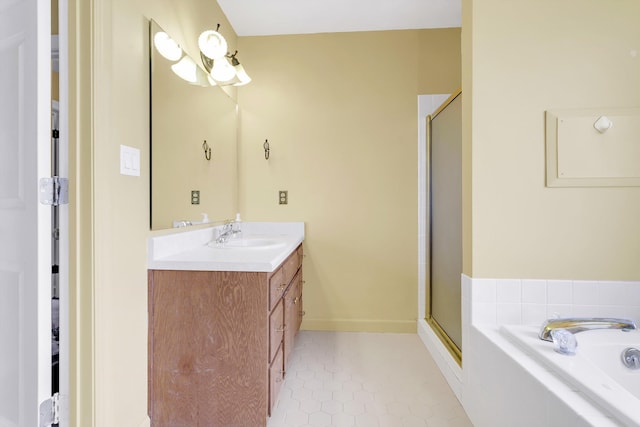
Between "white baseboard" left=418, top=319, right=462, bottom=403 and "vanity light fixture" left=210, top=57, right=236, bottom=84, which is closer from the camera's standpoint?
"white baseboard" left=418, top=319, right=462, bottom=403

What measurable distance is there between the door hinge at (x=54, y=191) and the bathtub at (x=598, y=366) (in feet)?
5.76

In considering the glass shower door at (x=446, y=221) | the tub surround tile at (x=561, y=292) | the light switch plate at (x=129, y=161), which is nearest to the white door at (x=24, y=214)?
the light switch plate at (x=129, y=161)

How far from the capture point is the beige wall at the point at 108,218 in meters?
1.07

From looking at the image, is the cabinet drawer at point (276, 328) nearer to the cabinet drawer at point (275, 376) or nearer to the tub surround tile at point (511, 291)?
the cabinet drawer at point (275, 376)

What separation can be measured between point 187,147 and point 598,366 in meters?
2.16

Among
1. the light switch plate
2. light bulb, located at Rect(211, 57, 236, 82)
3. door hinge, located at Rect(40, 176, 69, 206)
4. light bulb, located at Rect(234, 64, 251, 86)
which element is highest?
light bulb, located at Rect(234, 64, 251, 86)

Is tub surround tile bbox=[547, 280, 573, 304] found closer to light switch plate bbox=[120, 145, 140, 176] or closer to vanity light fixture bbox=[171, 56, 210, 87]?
light switch plate bbox=[120, 145, 140, 176]

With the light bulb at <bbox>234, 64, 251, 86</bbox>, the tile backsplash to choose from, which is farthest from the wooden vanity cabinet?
the light bulb at <bbox>234, 64, 251, 86</bbox>

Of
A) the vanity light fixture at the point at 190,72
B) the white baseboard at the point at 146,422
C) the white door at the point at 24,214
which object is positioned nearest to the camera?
the white door at the point at 24,214

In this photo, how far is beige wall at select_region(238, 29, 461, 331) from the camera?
2568 mm

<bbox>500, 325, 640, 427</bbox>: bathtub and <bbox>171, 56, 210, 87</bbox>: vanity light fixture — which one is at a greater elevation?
<bbox>171, 56, 210, 87</bbox>: vanity light fixture

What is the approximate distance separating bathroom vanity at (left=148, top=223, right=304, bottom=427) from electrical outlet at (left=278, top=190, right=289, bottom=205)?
4.01 ft

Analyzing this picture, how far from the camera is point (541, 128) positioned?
1.44 m

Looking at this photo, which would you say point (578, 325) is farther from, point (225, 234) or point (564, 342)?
point (225, 234)
